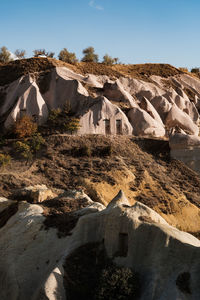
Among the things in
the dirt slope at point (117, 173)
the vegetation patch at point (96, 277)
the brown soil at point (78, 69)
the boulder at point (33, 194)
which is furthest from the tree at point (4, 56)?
the vegetation patch at point (96, 277)

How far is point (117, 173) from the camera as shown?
100ft

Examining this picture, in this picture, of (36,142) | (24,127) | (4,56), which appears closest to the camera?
(36,142)

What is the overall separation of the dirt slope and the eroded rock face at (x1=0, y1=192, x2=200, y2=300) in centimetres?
775

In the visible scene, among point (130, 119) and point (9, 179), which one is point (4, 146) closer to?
point (9, 179)

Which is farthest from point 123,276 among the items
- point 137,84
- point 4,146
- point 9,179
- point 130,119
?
point 137,84

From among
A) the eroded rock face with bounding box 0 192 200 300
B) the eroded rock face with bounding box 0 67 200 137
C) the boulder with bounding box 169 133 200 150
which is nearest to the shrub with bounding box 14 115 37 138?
the eroded rock face with bounding box 0 67 200 137

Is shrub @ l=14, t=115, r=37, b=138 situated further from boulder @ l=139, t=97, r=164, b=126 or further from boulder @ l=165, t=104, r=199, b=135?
boulder @ l=165, t=104, r=199, b=135

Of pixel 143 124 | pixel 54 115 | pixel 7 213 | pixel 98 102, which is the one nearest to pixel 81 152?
pixel 54 115

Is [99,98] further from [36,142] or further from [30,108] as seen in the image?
[36,142]

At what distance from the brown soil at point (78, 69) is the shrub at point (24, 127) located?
32.4 feet

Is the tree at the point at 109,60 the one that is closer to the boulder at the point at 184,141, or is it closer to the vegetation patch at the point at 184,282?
the boulder at the point at 184,141

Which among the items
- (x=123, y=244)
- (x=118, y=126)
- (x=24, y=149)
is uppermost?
(x=118, y=126)

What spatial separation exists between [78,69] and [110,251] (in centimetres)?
3502

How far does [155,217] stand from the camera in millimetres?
16609
